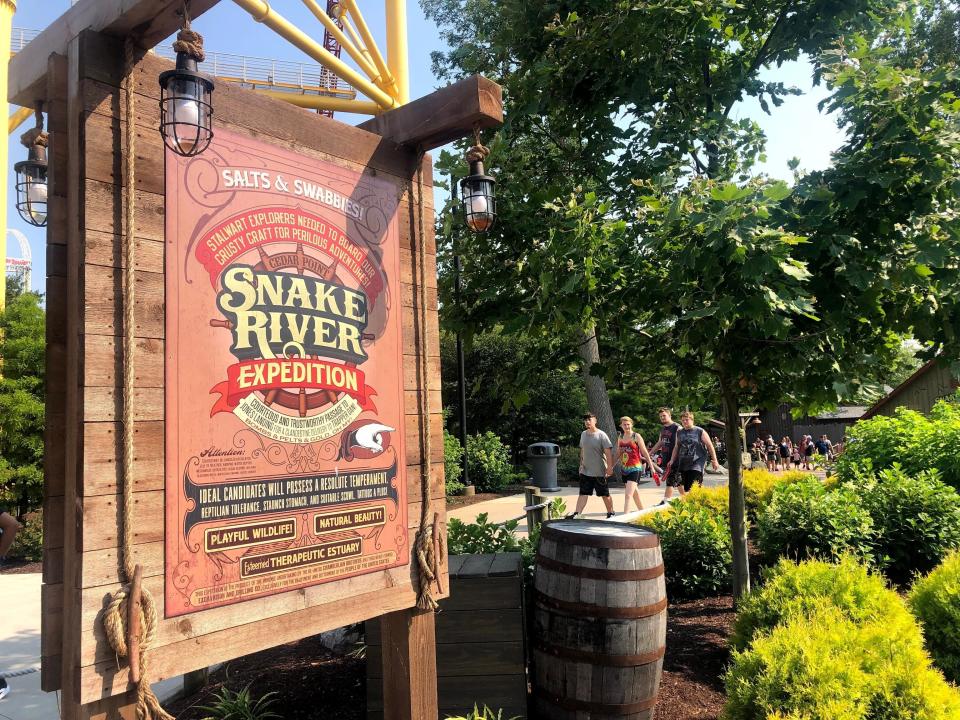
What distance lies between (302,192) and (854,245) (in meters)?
3.21

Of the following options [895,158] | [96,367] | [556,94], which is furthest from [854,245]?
[96,367]

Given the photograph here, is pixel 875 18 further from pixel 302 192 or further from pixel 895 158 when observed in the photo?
pixel 302 192

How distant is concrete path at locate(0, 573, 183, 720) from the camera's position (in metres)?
4.28

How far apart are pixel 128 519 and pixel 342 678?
2770mm

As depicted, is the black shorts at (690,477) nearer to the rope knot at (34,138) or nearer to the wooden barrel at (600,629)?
the wooden barrel at (600,629)

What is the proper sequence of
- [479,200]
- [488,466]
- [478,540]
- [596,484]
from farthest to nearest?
[488,466], [596,484], [478,540], [479,200]

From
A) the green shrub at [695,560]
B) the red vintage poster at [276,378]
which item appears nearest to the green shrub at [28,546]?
the green shrub at [695,560]

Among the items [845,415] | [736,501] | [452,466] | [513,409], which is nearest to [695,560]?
[736,501]

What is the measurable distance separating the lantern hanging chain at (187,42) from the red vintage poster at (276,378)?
0.34 m

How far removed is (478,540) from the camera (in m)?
4.69

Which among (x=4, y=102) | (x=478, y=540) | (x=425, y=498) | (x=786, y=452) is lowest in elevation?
(x=786, y=452)

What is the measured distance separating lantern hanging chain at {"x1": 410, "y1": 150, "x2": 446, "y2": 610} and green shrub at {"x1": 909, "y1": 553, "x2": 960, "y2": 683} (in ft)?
9.37

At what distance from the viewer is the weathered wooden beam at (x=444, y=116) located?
2.86 m

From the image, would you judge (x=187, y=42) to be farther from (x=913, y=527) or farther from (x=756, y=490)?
(x=756, y=490)
